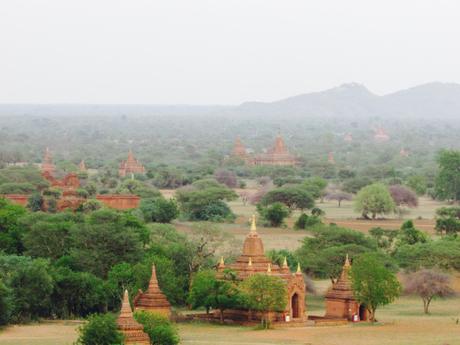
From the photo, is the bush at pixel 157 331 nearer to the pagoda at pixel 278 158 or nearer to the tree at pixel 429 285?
the tree at pixel 429 285

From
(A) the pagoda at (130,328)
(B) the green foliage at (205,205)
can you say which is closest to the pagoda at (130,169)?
(B) the green foliage at (205,205)

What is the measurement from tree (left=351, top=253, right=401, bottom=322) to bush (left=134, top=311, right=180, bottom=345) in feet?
32.5

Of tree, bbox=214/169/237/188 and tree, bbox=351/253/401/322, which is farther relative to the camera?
tree, bbox=214/169/237/188

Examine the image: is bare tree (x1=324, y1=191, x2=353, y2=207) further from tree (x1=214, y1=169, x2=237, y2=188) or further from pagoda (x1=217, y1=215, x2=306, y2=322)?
pagoda (x1=217, y1=215, x2=306, y2=322)

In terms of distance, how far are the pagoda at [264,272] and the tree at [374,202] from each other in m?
43.5

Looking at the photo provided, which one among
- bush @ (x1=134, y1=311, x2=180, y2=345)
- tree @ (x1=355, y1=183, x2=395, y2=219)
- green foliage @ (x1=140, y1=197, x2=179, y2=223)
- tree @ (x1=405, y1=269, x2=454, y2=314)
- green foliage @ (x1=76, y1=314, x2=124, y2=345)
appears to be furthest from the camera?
tree @ (x1=355, y1=183, x2=395, y2=219)

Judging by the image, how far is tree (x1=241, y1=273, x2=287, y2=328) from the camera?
4597 cm

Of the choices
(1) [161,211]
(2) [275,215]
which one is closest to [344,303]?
(1) [161,211]

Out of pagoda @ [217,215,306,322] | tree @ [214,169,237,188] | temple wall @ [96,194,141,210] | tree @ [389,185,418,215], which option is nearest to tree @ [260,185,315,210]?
tree @ [389,185,418,215]

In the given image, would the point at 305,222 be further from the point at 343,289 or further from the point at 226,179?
the point at 226,179

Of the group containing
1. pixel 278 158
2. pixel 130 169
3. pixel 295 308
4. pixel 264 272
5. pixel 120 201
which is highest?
pixel 264 272

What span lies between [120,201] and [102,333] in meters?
46.8

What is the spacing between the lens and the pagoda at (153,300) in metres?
45.2

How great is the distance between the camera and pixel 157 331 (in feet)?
125
